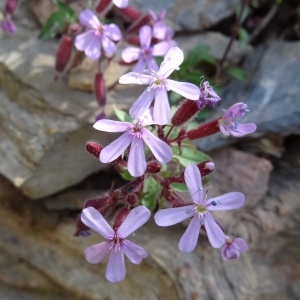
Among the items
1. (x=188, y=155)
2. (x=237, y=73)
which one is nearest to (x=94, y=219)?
(x=188, y=155)

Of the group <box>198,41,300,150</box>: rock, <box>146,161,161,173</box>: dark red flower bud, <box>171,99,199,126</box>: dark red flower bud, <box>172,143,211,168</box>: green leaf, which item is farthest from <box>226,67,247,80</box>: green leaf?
<box>146,161,161,173</box>: dark red flower bud

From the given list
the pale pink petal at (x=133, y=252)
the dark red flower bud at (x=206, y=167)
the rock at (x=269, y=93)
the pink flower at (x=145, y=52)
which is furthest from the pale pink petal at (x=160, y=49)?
the pale pink petal at (x=133, y=252)

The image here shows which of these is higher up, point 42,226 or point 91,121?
point 91,121

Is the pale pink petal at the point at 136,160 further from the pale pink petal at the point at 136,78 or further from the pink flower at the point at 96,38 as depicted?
the pink flower at the point at 96,38

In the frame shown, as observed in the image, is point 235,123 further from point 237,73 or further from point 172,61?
point 237,73

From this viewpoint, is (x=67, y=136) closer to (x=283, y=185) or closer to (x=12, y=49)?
(x=12, y=49)

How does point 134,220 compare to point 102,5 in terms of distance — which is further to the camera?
point 102,5

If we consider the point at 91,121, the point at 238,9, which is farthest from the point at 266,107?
the point at 91,121
